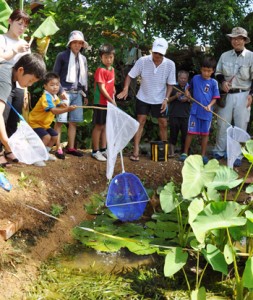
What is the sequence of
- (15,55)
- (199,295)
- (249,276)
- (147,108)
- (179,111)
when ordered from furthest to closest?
(179,111)
(147,108)
(15,55)
(199,295)
(249,276)

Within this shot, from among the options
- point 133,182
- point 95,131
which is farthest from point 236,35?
point 133,182

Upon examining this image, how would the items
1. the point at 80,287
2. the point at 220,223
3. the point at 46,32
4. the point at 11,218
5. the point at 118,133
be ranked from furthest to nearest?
1. the point at 46,32
2. the point at 118,133
3. the point at 11,218
4. the point at 80,287
5. the point at 220,223

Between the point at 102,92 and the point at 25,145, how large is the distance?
154cm

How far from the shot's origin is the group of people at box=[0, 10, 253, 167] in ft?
15.5

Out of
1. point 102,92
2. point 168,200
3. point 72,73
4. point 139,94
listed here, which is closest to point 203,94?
point 139,94

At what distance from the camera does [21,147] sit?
151 inches

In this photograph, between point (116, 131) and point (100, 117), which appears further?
point (100, 117)

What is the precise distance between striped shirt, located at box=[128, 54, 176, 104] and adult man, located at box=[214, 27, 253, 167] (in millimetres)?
787

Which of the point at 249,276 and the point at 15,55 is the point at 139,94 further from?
the point at 249,276

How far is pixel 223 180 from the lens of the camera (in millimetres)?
3129

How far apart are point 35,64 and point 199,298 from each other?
2.38m

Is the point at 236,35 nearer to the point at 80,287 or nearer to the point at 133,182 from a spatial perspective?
the point at 133,182

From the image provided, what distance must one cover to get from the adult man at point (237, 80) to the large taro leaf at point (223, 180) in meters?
2.51

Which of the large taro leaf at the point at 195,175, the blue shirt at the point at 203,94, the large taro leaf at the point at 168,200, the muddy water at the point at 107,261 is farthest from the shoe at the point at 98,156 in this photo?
the large taro leaf at the point at 195,175
